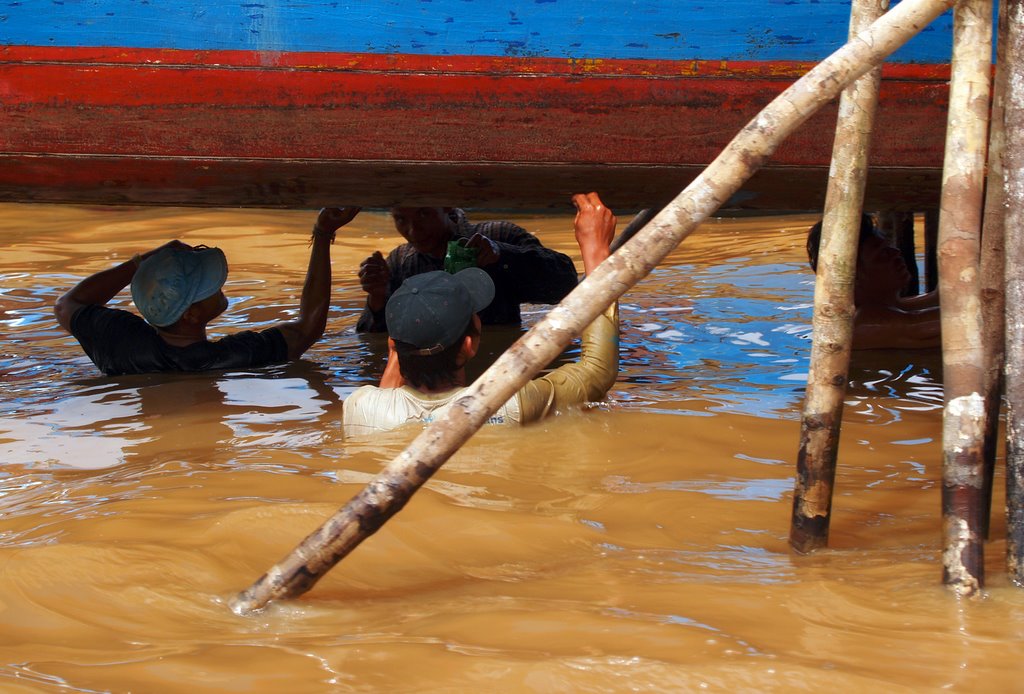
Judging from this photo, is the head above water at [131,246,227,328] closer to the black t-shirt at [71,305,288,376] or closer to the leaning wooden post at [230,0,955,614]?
the black t-shirt at [71,305,288,376]

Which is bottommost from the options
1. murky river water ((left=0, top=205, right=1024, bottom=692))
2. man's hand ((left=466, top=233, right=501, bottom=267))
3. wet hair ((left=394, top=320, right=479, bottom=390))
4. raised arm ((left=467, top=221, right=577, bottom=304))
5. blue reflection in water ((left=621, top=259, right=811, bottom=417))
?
murky river water ((left=0, top=205, right=1024, bottom=692))

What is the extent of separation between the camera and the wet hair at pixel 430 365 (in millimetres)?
3518

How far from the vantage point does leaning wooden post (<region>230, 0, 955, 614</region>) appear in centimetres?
223

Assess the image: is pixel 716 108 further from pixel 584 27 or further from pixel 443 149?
pixel 443 149

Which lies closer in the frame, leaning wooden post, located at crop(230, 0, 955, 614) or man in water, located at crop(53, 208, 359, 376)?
leaning wooden post, located at crop(230, 0, 955, 614)

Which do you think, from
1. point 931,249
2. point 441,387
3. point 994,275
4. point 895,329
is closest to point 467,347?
point 441,387

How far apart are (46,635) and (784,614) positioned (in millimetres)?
1438

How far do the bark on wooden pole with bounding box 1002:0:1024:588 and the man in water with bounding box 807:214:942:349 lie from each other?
9.61ft

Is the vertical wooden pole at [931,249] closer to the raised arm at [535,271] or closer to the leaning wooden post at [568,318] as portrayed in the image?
the raised arm at [535,271]

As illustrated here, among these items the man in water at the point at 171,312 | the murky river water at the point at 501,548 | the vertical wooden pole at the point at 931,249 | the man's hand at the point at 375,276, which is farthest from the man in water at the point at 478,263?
the vertical wooden pole at the point at 931,249

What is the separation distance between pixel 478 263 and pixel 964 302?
3.67 m

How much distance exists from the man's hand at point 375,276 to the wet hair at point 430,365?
230cm

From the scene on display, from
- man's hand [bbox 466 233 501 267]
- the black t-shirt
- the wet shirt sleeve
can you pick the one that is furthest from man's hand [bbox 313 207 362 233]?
the wet shirt sleeve

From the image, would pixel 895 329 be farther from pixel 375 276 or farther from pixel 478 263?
pixel 375 276
